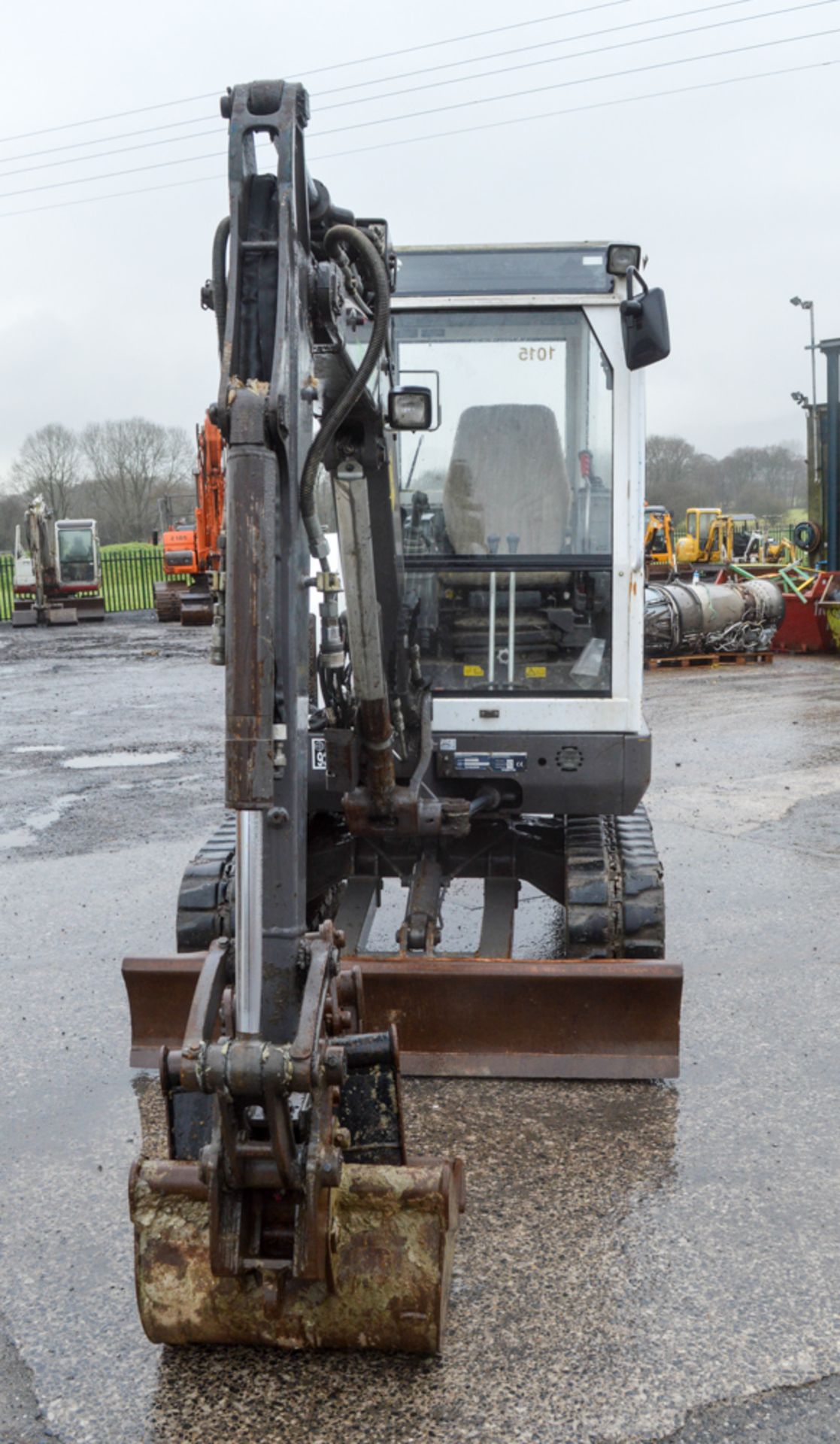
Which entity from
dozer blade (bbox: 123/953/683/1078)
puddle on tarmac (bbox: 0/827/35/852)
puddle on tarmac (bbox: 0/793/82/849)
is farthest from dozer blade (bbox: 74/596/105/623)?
dozer blade (bbox: 123/953/683/1078)

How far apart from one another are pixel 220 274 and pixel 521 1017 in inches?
107

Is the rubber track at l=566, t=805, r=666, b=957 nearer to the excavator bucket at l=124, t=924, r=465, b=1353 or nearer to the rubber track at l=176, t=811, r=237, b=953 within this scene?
the rubber track at l=176, t=811, r=237, b=953

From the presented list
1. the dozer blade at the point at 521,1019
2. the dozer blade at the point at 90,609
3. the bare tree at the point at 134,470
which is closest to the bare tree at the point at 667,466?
the bare tree at the point at 134,470

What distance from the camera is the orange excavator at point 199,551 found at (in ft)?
83.3

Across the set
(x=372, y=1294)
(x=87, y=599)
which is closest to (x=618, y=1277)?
(x=372, y=1294)

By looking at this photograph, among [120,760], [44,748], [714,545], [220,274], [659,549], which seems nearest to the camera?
[220,274]

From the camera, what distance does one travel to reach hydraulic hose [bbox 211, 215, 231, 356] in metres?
3.40

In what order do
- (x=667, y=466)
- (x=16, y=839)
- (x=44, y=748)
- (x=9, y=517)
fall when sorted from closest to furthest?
(x=16, y=839), (x=44, y=748), (x=9, y=517), (x=667, y=466)

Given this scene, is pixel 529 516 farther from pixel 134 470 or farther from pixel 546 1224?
pixel 134 470

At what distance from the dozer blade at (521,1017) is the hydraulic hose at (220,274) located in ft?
7.64

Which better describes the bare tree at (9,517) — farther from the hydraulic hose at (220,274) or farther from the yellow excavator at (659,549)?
the hydraulic hose at (220,274)

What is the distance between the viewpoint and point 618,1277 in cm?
360

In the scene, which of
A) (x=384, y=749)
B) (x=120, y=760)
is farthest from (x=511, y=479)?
(x=120, y=760)

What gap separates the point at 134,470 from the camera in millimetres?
72188
